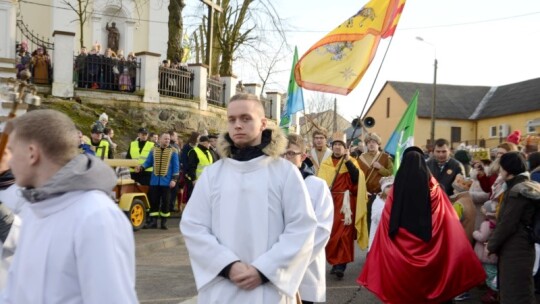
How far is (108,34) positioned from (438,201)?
25.7 m

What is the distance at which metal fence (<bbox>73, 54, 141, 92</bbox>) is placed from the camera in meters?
19.4

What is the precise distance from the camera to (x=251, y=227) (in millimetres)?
3578

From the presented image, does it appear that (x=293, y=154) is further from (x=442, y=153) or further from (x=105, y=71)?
(x=105, y=71)

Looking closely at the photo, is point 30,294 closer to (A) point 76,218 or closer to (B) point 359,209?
(A) point 76,218

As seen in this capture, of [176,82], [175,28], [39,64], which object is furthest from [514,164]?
[175,28]

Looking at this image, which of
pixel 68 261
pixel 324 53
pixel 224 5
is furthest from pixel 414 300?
pixel 224 5

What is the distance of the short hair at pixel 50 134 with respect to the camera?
242cm

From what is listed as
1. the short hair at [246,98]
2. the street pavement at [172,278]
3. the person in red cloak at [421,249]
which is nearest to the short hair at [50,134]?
the short hair at [246,98]

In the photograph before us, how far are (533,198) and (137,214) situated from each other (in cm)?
801

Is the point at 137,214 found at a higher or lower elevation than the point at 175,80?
lower

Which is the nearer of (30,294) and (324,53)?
(30,294)

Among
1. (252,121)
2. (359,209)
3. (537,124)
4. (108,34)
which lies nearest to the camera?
(252,121)

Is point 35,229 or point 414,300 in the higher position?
point 35,229

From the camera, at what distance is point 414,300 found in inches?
257
